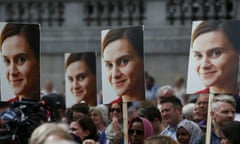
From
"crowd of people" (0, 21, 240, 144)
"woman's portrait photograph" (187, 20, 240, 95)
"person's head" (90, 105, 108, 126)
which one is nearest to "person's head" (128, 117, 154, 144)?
"crowd of people" (0, 21, 240, 144)

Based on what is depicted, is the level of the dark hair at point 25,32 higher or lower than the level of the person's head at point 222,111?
higher

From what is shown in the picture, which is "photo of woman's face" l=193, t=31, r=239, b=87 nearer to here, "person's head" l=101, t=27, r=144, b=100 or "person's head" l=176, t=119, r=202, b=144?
"person's head" l=176, t=119, r=202, b=144

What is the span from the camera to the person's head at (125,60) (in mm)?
9477

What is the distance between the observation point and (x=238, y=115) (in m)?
10.3

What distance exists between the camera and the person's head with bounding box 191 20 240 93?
8906 mm

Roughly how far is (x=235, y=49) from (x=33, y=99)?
223 centimetres

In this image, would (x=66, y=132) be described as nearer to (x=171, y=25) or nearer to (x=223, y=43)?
(x=223, y=43)

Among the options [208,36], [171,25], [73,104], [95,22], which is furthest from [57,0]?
[208,36]

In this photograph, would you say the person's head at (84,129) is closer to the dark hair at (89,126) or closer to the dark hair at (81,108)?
the dark hair at (89,126)

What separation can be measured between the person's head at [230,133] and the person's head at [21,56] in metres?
2.37

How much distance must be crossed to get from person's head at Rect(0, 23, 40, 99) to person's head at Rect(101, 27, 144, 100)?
0.67 meters

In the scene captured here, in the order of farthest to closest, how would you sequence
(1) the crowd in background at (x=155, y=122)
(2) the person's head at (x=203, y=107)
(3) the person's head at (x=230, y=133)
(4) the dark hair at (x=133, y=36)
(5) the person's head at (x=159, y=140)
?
(2) the person's head at (x=203, y=107) < (4) the dark hair at (x=133, y=36) < (1) the crowd in background at (x=155, y=122) < (3) the person's head at (x=230, y=133) < (5) the person's head at (x=159, y=140)

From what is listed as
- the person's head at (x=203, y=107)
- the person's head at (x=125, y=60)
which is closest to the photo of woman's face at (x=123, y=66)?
the person's head at (x=125, y=60)

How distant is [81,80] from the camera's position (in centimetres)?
1108
